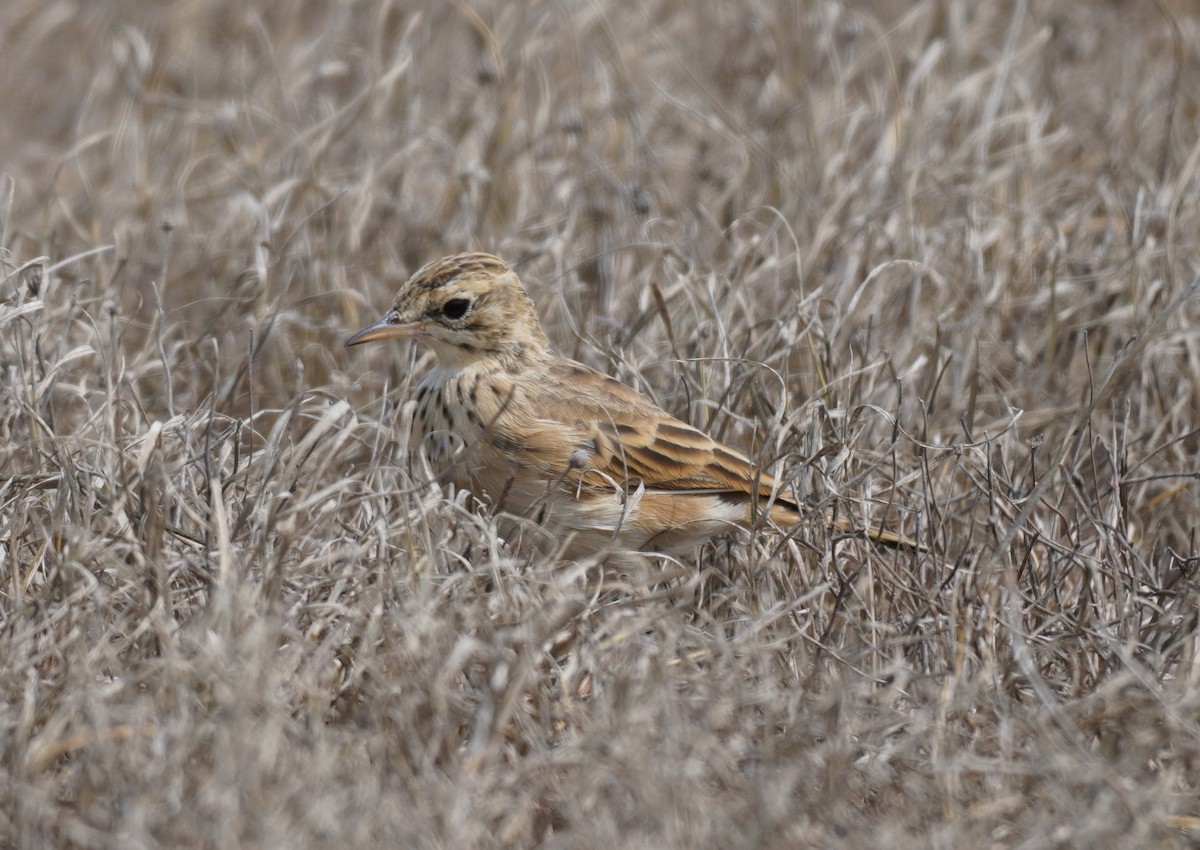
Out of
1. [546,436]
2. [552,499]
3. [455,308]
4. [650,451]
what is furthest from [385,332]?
[650,451]

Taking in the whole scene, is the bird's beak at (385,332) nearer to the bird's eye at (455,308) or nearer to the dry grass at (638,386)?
the bird's eye at (455,308)

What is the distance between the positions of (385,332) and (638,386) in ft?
3.11

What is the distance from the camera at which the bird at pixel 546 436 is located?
4.80m

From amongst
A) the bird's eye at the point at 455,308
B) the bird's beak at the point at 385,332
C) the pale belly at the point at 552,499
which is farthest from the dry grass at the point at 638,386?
the bird's eye at the point at 455,308

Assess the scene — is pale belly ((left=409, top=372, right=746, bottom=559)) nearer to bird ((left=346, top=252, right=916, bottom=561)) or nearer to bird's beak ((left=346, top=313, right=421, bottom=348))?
bird ((left=346, top=252, right=916, bottom=561))

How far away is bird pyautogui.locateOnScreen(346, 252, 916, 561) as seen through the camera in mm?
4805

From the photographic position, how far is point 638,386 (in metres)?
5.40

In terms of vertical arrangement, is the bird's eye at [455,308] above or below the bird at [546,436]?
above

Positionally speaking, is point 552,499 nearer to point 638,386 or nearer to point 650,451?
point 650,451

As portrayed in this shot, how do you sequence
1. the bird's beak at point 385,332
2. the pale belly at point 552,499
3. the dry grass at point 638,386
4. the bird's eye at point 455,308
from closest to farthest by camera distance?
the dry grass at point 638,386
the pale belly at point 552,499
the bird's beak at point 385,332
the bird's eye at point 455,308

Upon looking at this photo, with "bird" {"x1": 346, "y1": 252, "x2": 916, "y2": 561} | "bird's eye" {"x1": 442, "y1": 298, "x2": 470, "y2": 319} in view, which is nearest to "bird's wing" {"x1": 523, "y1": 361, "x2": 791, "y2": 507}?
"bird" {"x1": 346, "y1": 252, "x2": 916, "y2": 561}

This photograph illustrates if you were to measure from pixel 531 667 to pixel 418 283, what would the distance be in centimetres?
181

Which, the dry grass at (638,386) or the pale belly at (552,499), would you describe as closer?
the dry grass at (638,386)

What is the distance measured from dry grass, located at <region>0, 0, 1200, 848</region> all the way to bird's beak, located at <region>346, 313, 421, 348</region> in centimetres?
26
